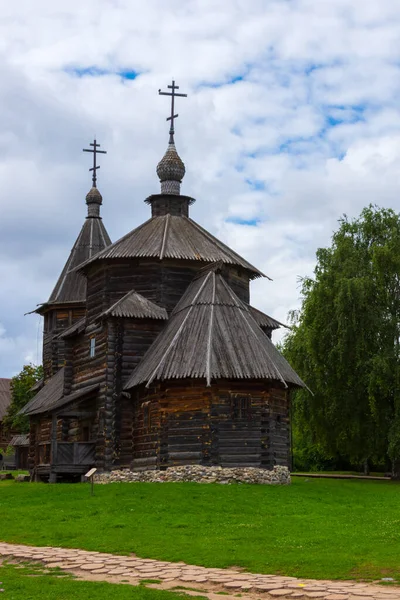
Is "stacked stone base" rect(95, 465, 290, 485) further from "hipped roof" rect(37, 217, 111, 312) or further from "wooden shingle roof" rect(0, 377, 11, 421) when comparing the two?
"wooden shingle roof" rect(0, 377, 11, 421)

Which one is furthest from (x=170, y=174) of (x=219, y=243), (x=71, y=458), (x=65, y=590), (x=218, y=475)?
(x=65, y=590)

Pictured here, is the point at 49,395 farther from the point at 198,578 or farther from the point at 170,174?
the point at 198,578

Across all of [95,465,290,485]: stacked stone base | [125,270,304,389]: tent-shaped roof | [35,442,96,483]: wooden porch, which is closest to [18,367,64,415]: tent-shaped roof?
[35,442,96,483]: wooden porch

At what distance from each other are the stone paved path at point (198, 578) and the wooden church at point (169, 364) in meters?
13.8

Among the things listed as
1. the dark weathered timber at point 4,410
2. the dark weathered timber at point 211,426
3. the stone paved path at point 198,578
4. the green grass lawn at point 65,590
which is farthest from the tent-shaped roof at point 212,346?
the dark weathered timber at point 4,410

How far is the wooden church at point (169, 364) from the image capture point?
3077 cm

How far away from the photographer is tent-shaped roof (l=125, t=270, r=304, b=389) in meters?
30.5

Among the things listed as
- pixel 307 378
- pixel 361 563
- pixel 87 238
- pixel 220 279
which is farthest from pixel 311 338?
pixel 361 563

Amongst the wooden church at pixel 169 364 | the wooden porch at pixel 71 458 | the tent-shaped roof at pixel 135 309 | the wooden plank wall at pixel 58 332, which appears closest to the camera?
the wooden church at pixel 169 364

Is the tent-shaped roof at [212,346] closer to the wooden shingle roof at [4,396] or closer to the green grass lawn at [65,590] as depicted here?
the green grass lawn at [65,590]

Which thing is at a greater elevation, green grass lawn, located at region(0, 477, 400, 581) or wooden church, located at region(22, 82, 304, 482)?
wooden church, located at region(22, 82, 304, 482)

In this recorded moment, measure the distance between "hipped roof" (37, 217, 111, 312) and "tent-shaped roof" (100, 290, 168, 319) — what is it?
14059 mm

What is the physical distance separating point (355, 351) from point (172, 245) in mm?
10951

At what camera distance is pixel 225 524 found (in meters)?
21.0
